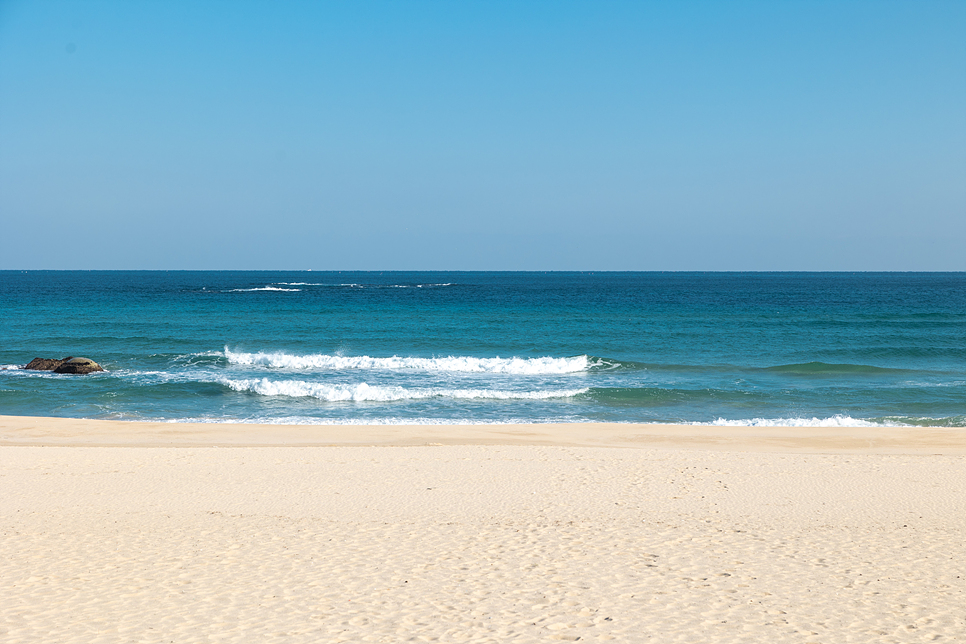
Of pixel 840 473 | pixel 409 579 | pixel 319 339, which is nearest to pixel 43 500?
pixel 409 579

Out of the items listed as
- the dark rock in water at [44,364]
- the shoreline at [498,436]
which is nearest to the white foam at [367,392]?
the shoreline at [498,436]

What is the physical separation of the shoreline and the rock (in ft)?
24.5

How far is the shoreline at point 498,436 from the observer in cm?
1495

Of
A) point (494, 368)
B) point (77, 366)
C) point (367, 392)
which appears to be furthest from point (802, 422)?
point (77, 366)

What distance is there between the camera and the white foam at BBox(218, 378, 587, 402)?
71.5 feet

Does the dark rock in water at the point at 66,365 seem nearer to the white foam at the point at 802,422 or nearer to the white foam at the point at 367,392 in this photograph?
the white foam at the point at 367,392

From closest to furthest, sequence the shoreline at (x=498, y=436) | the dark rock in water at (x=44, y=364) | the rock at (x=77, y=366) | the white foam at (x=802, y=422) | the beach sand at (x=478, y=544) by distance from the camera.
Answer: the beach sand at (x=478, y=544), the shoreline at (x=498, y=436), the white foam at (x=802, y=422), the rock at (x=77, y=366), the dark rock in water at (x=44, y=364)

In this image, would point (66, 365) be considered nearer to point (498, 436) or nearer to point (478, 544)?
point (498, 436)

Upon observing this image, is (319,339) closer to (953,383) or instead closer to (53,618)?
(953,383)

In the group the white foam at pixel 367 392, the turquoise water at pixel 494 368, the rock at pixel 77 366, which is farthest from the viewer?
the rock at pixel 77 366

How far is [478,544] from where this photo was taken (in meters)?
8.28

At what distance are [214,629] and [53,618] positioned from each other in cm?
149

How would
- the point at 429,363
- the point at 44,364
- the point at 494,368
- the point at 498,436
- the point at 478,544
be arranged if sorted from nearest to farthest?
the point at 478,544
the point at 498,436
the point at 44,364
the point at 494,368
the point at 429,363

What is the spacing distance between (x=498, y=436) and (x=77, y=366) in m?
17.3
